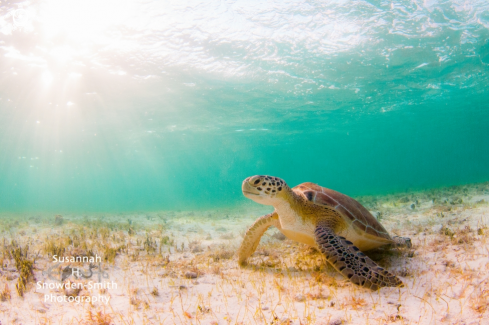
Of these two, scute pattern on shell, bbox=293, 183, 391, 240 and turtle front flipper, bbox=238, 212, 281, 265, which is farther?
turtle front flipper, bbox=238, 212, 281, 265

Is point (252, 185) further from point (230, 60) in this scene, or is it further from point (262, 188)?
point (230, 60)

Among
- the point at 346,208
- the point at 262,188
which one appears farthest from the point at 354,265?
the point at 262,188

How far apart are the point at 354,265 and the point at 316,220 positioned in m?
1.10

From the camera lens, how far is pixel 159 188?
16225 centimetres

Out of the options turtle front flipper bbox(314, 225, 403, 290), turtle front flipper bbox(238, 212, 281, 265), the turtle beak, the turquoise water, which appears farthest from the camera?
the turquoise water

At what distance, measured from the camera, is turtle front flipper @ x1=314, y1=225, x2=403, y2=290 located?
2637mm

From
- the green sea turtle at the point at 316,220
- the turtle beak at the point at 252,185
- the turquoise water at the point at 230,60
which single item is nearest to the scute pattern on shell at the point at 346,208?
the green sea turtle at the point at 316,220

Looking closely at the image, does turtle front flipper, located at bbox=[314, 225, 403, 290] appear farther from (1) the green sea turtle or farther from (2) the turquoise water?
(2) the turquoise water

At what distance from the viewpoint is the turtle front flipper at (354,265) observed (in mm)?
2637

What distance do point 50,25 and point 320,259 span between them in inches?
578

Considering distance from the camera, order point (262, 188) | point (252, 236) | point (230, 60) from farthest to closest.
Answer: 1. point (230, 60)
2. point (252, 236)
3. point (262, 188)

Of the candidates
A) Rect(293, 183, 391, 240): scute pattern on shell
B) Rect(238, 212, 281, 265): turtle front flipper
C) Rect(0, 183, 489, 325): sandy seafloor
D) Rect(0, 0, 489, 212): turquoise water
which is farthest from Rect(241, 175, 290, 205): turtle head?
Rect(0, 0, 489, 212): turquoise water

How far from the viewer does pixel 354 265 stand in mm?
2766

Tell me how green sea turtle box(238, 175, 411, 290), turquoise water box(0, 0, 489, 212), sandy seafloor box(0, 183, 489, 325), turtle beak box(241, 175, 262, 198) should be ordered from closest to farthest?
sandy seafloor box(0, 183, 489, 325), green sea turtle box(238, 175, 411, 290), turtle beak box(241, 175, 262, 198), turquoise water box(0, 0, 489, 212)
